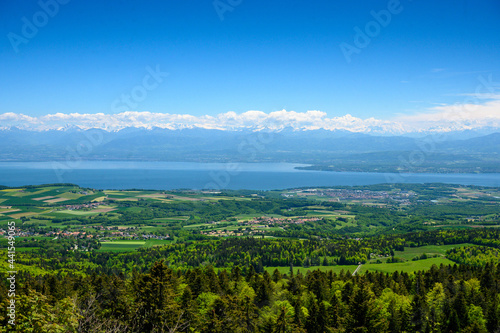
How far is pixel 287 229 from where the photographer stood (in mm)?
79562

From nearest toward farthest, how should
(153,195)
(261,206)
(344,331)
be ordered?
(344,331), (261,206), (153,195)

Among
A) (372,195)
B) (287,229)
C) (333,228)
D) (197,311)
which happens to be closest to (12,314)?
(197,311)

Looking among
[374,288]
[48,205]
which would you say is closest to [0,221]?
[48,205]

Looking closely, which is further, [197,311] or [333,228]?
[333,228]

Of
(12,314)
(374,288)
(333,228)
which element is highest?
(12,314)

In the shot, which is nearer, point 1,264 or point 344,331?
point 344,331

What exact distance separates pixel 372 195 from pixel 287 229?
216 ft

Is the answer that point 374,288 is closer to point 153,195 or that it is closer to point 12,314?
point 12,314

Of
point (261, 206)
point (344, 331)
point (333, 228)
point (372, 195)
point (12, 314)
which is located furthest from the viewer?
point (372, 195)

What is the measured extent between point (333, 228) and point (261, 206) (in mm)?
29935

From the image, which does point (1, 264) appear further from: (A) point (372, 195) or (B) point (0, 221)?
(A) point (372, 195)

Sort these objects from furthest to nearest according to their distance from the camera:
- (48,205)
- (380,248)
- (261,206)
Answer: (261,206), (48,205), (380,248)

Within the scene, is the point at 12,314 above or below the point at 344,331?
above

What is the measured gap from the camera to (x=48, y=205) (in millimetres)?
97500
